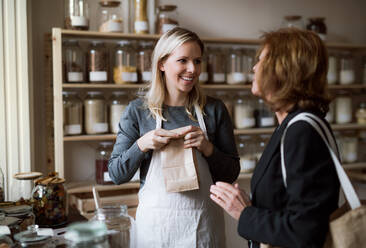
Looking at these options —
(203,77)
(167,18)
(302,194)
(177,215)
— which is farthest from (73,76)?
(302,194)

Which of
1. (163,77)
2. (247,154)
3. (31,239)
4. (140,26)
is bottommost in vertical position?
(247,154)

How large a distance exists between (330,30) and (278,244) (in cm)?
287

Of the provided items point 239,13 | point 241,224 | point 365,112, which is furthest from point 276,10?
point 241,224

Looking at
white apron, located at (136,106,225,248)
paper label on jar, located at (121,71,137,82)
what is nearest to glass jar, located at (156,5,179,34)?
paper label on jar, located at (121,71,137,82)

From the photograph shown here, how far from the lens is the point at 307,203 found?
3.03 feet

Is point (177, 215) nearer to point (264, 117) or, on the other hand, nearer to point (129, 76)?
point (129, 76)

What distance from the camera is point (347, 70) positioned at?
126 inches

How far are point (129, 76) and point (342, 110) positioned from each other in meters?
1.74

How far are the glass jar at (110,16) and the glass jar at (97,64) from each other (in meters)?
0.14

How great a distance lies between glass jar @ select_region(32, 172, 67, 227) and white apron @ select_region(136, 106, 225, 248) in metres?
0.33

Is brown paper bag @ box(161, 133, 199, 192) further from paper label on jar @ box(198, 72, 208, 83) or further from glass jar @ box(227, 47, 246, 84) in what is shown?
glass jar @ box(227, 47, 246, 84)

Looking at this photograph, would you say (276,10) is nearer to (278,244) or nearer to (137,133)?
(137,133)

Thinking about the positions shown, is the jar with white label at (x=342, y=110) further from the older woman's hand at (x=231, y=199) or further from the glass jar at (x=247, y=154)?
the older woman's hand at (x=231, y=199)

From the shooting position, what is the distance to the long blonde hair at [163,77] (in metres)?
1.60
